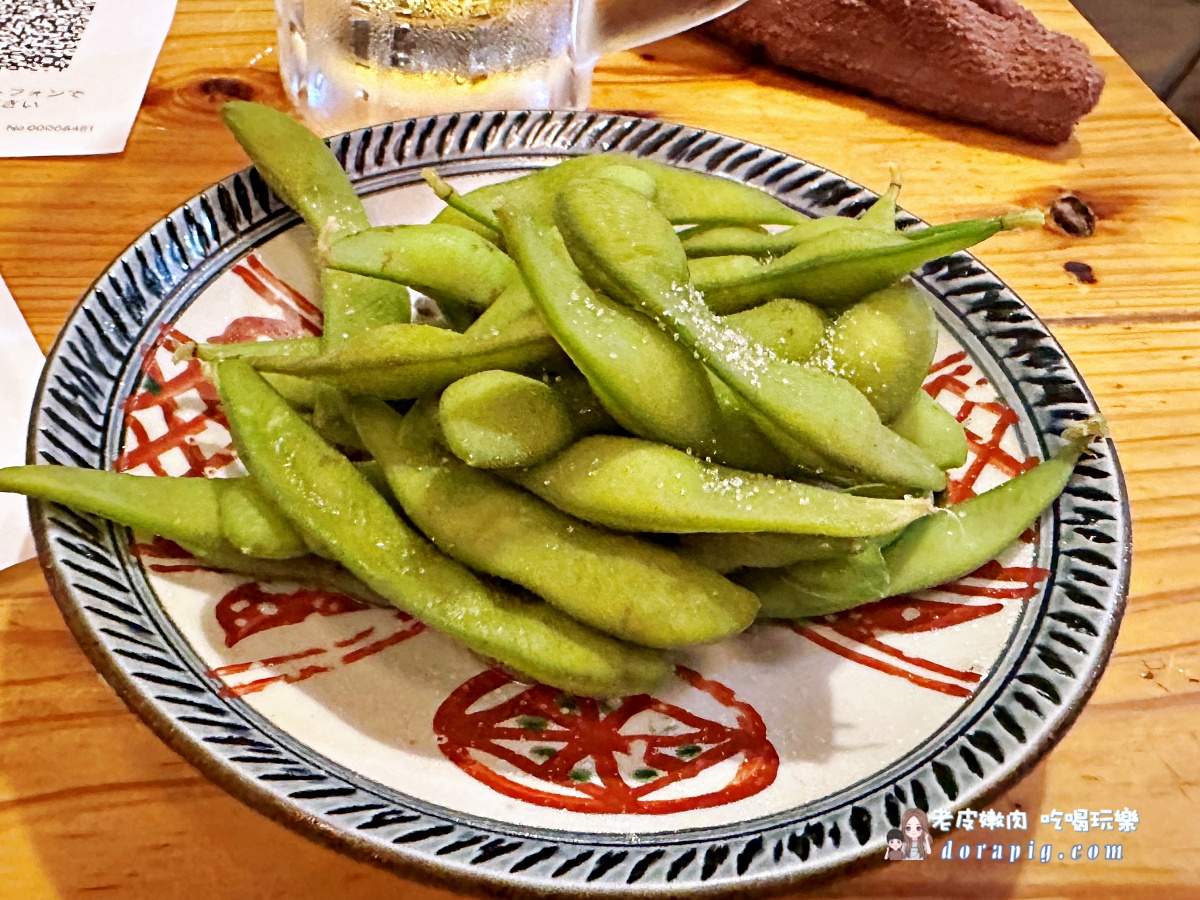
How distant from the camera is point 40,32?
1198 mm

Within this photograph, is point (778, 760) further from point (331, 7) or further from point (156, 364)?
point (331, 7)

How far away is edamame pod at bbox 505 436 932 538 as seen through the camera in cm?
52

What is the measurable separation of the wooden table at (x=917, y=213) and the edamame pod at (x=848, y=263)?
336mm

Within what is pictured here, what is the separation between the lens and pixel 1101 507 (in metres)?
0.66

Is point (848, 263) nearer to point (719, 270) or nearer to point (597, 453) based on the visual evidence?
point (719, 270)

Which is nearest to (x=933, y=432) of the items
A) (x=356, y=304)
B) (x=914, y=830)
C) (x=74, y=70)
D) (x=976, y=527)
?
(x=976, y=527)

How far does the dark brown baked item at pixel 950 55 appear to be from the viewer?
1180 mm

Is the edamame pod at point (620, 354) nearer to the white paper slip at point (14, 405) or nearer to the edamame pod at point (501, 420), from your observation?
the edamame pod at point (501, 420)

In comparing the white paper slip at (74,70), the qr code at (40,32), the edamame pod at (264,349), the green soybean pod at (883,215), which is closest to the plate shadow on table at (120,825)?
the edamame pod at (264,349)

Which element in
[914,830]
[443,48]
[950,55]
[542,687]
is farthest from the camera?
[950,55]

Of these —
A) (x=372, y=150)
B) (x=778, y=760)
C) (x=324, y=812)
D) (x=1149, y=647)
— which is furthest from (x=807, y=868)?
(x=372, y=150)

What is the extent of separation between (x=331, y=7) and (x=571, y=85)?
0.92 ft

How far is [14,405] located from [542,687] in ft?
1.74

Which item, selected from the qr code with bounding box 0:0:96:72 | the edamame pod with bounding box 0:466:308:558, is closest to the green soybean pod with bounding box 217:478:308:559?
the edamame pod with bounding box 0:466:308:558
